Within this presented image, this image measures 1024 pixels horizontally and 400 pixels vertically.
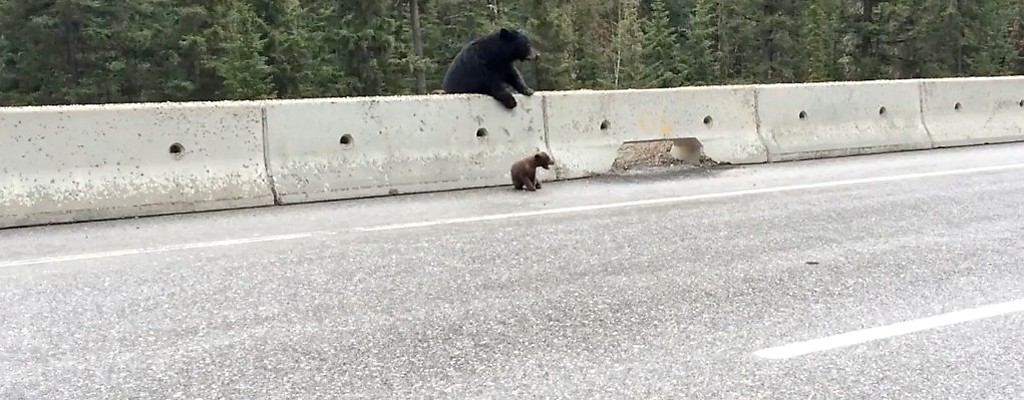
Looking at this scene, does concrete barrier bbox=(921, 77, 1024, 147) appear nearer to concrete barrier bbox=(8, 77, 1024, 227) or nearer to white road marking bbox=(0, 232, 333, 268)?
concrete barrier bbox=(8, 77, 1024, 227)

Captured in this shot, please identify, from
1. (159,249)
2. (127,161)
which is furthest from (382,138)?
(159,249)

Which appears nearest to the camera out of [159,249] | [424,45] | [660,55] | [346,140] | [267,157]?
[159,249]

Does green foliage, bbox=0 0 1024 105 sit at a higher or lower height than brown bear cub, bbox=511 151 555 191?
higher

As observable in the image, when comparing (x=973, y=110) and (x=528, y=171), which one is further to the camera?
(x=973, y=110)

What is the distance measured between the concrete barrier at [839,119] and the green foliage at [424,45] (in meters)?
27.9

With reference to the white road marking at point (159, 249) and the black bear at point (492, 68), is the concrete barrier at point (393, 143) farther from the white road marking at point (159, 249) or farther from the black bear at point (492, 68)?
the white road marking at point (159, 249)

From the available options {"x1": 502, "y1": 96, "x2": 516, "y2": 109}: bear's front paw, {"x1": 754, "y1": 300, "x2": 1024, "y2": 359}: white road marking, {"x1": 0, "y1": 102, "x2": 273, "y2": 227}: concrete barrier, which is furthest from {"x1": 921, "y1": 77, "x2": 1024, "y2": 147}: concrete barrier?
{"x1": 0, "y1": 102, "x2": 273, "y2": 227}: concrete barrier

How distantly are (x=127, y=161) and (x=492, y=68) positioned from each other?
3764 mm

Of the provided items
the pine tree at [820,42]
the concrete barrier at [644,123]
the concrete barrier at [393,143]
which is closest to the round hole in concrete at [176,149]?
the concrete barrier at [393,143]

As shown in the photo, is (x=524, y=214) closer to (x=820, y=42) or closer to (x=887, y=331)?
(x=887, y=331)

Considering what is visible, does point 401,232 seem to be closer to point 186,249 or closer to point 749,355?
point 186,249

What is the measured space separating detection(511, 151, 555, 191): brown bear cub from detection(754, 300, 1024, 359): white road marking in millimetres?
4588

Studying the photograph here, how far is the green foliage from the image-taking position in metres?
37.9

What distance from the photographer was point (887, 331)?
396 cm
